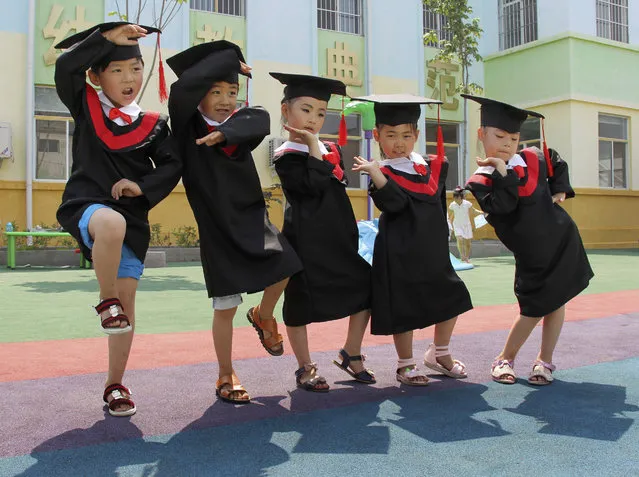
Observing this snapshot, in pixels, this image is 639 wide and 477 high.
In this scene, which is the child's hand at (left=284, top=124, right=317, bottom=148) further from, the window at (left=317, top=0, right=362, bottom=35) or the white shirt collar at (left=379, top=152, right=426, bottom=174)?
the window at (left=317, top=0, right=362, bottom=35)

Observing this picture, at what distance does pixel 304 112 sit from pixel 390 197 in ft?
2.22

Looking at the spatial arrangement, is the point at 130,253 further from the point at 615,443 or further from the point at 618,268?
the point at 618,268

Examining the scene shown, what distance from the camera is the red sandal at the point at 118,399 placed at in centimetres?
307

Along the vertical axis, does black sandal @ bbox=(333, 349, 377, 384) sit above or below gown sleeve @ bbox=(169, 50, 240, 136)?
below

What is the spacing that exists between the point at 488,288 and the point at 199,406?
6743 mm

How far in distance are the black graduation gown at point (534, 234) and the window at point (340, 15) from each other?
591 inches

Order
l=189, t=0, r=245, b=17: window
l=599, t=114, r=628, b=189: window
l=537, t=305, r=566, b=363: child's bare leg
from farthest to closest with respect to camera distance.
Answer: l=599, t=114, r=628, b=189: window → l=189, t=0, r=245, b=17: window → l=537, t=305, r=566, b=363: child's bare leg

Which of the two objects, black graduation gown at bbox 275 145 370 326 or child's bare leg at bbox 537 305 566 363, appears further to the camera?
child's bare leg at bbox 537 305 566 363

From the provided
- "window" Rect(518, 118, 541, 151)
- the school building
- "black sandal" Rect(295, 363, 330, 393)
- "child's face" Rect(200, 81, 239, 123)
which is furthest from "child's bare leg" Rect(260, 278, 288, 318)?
"window" Rect(518, 118, 541, 151)

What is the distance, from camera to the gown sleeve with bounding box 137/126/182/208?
10.4 feet

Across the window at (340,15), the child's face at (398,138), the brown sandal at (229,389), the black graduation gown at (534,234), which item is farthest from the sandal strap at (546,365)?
the window at (340,15)

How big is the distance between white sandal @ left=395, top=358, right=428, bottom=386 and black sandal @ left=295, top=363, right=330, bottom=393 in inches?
18.1

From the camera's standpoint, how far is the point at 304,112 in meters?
3.74

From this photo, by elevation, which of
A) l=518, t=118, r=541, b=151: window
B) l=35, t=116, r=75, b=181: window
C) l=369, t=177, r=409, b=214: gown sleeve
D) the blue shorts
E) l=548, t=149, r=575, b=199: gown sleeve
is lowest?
the blue shorts
